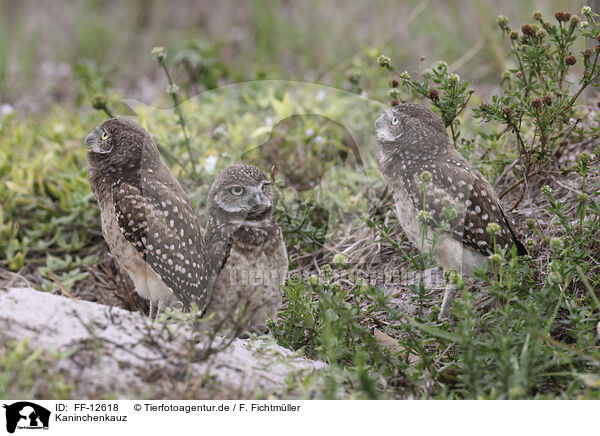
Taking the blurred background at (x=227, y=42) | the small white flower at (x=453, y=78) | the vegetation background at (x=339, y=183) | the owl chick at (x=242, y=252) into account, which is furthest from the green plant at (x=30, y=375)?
the blurred background at (x=227, y=42)

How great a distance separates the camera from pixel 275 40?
27.4ft

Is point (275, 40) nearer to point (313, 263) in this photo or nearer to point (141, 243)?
point (313, 263)

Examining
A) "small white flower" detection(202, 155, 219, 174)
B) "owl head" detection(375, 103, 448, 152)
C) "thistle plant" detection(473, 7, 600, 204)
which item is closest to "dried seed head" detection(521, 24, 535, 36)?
"thistle plant" detection(473, 7, 600, 204)

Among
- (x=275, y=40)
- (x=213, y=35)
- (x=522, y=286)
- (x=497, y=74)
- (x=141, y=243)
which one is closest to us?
(x=522, y=286)

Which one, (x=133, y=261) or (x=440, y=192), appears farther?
(x=133, y=261)

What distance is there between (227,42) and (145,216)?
15.4ft

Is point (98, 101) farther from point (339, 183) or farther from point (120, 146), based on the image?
point (339, 183)

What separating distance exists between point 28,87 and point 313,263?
5.43 m

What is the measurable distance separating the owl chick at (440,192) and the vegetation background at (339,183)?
164mm

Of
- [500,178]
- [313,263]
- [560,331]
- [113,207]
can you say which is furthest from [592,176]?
[113,207]

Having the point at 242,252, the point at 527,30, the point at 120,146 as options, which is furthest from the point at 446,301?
the point at 120,146

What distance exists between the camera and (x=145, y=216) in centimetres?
308
